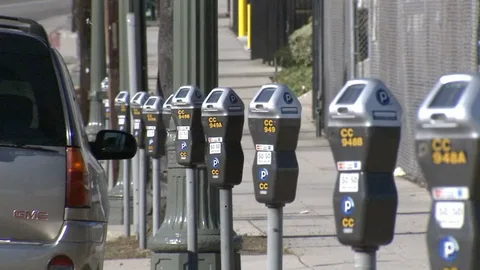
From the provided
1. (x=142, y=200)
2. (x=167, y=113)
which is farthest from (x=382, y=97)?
(x=142, y=200)

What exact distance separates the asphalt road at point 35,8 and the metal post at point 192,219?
19867mm

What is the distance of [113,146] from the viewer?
19.6ft

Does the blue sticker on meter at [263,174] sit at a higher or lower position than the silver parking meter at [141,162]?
higher

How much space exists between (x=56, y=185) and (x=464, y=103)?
7.30ft

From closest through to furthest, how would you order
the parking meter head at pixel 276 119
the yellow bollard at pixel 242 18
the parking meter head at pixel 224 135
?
the parking meter head at pixel 276 119, the parking meter head at pixel 224 135, the yellow bollard at pixel 242 18

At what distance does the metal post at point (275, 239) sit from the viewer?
5418 millimetres

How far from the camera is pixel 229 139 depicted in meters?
6.18

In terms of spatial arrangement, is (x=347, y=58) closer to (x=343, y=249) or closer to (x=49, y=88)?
(x=343, y=249)

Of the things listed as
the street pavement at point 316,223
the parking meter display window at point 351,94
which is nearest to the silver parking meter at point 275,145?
the parking meter display window at point 351,94

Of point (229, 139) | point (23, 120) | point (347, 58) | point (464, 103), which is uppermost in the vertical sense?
point (464, 103)

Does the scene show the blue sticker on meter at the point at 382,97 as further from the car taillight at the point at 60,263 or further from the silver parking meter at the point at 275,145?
the car taillight at the point at 60,263

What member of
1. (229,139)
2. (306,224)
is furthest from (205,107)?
(306,224)

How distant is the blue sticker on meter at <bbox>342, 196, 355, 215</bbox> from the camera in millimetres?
3834

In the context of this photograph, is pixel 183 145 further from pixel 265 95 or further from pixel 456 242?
pixel 456 242
